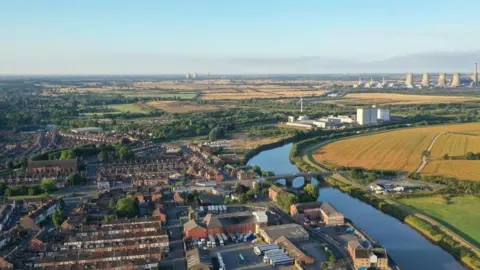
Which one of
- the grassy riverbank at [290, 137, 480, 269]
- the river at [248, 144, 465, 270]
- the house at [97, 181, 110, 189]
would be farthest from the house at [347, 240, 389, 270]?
the house at [97, 181, 110, 189]

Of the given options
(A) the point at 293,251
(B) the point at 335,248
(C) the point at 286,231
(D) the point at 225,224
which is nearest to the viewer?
(A) the point at 293,251

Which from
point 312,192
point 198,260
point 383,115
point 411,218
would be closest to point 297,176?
point 312,192

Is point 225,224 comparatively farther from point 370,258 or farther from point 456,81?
point 456,81

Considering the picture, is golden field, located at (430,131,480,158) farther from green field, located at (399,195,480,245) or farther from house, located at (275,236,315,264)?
house, located at (275,236,315,264)

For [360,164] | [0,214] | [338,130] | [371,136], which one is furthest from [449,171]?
[0,214]

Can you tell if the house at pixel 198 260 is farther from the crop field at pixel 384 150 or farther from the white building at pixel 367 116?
the white building at pixel 367 116

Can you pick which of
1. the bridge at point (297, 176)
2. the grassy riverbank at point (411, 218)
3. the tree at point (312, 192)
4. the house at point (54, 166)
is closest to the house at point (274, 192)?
the tree at point (312, 192)

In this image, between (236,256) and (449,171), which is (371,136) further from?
(236,256)
